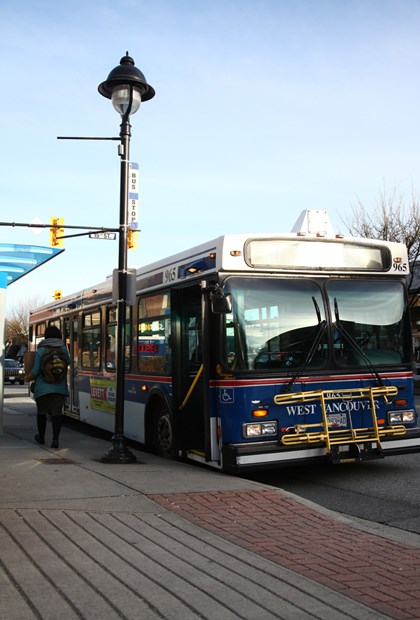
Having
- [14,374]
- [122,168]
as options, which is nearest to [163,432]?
[122,168]

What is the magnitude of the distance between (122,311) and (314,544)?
498cm

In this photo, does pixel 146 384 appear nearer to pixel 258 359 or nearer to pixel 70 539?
pixel 258 359

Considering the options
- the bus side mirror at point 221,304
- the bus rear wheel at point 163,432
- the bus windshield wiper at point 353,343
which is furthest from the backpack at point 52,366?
the bus windshield wiper at point 353,343

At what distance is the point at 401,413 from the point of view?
8.94m

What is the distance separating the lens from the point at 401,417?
29.3 ft

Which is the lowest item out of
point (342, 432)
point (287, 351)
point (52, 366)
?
point (342, 432)

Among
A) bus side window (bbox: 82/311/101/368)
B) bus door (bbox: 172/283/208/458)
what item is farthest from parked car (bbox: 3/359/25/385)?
bus door (bbox: 172/283/208/458)

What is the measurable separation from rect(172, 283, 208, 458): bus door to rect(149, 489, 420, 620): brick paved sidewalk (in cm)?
228

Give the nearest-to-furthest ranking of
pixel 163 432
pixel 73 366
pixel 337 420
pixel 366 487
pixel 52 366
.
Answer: pixel 366 487
pixel 337 420
pixel 163 432
pixel 52 366
pixel 73 366

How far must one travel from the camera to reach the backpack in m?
10.6

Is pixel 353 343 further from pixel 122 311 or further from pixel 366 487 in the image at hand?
pixel 122 311

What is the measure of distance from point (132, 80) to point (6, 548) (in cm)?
669

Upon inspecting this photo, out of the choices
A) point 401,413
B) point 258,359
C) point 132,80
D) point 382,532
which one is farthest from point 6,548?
point 132,80

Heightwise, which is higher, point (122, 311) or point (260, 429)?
point (122, 311)
